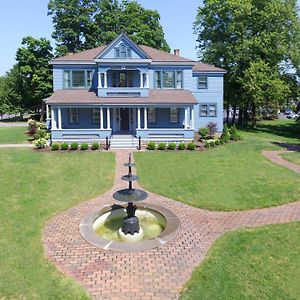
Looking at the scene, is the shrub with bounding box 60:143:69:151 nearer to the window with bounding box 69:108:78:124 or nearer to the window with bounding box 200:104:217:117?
the window with bounding box 69:108:78:124

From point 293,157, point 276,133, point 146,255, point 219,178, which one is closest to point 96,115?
point 219,178

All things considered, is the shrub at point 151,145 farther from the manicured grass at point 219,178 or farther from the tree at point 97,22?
the tree at point 97,22

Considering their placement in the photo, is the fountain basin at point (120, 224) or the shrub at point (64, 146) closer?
the fountain basin at point (120, 224)

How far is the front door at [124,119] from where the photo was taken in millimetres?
A: 30628

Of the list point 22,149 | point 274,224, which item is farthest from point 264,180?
point 22,149

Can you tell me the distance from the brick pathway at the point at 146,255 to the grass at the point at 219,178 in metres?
1.06

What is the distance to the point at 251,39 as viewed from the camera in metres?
39.5

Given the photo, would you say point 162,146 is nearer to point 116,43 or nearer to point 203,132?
point 203,132

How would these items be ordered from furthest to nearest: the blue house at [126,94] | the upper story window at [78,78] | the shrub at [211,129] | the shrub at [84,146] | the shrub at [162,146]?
the shrub at [211,129] → the upper story window at [78,78] → the blue house at [126,94] → the shrub at [162,146] → the shrub at [84,146]

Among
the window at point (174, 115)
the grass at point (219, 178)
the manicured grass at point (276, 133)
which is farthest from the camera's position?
the manicured grass at point (276, 133)

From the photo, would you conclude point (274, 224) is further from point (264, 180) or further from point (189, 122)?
point (189, 122)

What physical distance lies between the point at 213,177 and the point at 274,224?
630 centimetres

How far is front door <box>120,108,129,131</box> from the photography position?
3063 centimetres

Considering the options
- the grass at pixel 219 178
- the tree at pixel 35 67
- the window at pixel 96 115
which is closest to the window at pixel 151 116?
the window at pixel 96 115
